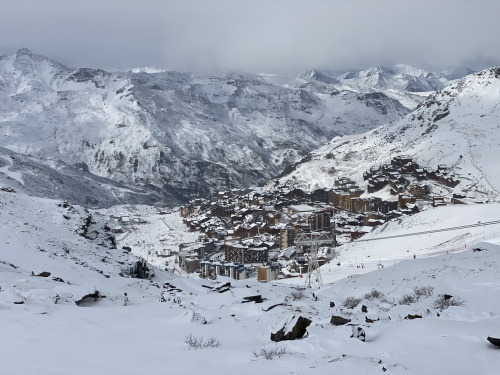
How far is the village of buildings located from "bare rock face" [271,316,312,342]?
132 feet

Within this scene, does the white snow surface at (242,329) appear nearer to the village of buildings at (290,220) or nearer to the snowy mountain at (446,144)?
the village of buildings at (290,220)

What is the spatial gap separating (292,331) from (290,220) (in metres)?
73.7

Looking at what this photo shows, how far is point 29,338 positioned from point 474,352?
6832 millimetres

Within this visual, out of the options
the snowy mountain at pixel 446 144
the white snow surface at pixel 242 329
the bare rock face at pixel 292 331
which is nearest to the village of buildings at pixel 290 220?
the snowy mountain at pixel 446 144

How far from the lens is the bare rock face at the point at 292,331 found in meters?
7.85

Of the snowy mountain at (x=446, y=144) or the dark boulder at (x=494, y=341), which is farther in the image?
the snowy mountain at (x=446, y=144)

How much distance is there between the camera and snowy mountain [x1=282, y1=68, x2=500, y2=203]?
315ft

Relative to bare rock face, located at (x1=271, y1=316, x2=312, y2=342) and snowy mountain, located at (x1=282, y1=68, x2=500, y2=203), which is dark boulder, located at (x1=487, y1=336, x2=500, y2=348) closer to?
bare rock face, located at (x1=271, y1=316, x2=312, y2=342)

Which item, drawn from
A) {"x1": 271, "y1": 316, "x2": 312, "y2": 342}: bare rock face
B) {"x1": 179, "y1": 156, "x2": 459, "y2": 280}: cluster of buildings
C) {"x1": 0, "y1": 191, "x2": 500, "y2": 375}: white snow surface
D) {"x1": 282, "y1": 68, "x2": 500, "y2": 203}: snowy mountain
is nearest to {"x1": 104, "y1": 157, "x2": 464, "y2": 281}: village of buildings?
{"x1": 179, "y1": 156, "x2": 459, "y2": 280}: cluster of buildings

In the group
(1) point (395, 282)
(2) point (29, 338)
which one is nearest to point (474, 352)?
(2) point (29, 338)

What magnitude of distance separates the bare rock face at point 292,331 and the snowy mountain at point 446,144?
8423 centimetres

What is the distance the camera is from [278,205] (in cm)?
9738

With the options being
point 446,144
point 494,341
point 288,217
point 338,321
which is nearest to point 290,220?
point 288,217

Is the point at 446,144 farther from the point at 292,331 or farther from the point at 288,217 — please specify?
the point at 292,331
